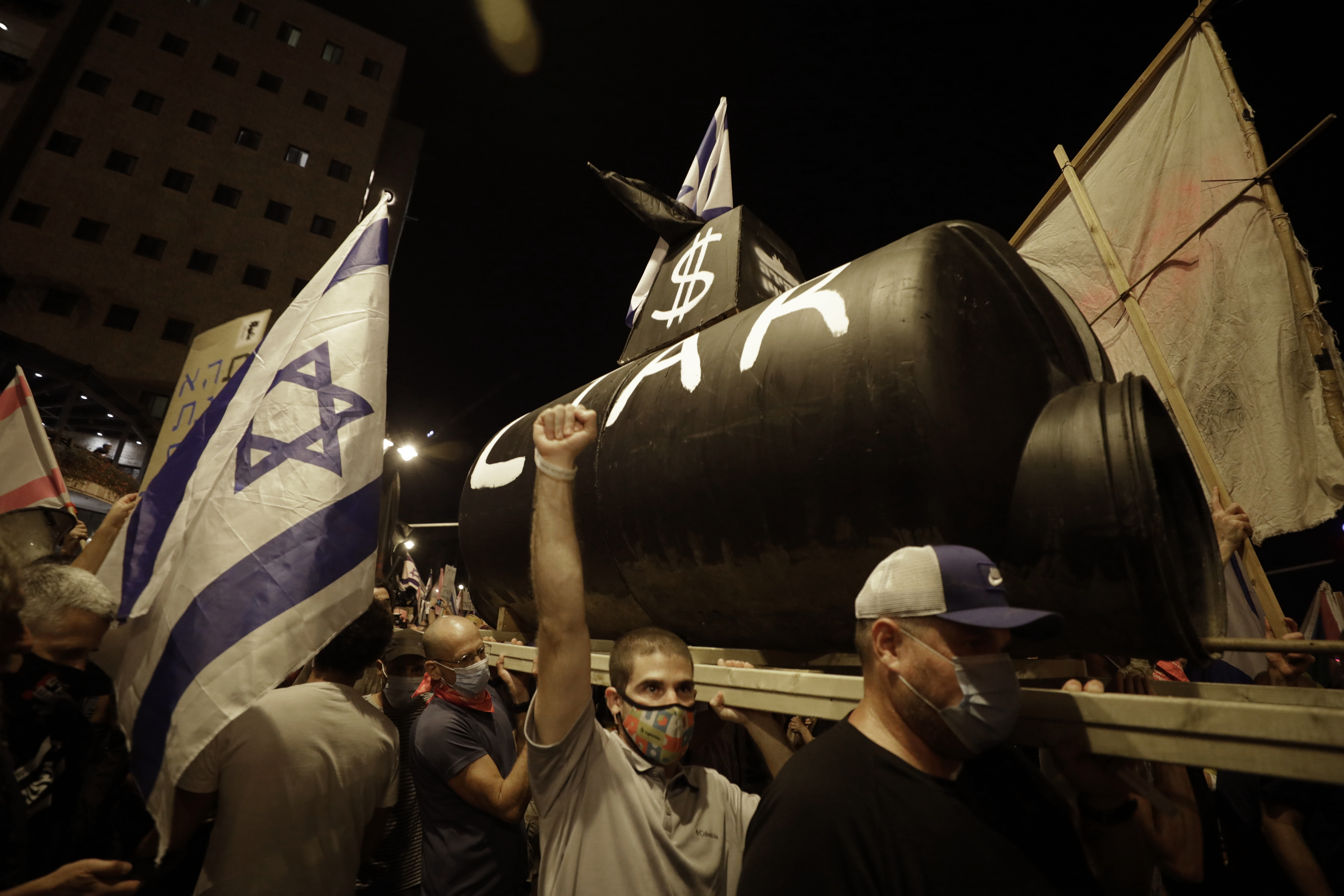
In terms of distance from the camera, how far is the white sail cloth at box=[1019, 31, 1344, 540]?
13.4 feet

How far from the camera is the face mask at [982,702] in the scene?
62.5 inches

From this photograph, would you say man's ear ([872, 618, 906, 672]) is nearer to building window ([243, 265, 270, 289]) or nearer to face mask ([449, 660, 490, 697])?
face mask ([449, 660, 490, 697])

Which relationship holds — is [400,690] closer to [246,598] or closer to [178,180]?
[246,598]

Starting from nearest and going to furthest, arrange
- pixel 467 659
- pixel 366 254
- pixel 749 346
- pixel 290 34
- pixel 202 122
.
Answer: pixel 749 346 < pixel 366 254 < pixel 467 659 < pixel 202 122 < pixel 290 34

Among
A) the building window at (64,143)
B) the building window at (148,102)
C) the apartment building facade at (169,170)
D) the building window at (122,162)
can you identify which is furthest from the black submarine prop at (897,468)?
the building window at (148,102)

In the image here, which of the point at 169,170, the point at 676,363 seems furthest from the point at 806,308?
the point at 169,170

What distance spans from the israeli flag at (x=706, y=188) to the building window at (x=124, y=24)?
120 feet

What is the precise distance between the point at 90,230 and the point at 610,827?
1358 inches

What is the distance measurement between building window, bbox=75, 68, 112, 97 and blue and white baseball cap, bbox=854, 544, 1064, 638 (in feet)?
126

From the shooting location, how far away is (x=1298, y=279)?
13.0 ft

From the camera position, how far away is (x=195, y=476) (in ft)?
8.68

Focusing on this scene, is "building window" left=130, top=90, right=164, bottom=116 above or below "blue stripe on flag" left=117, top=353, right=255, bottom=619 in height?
above

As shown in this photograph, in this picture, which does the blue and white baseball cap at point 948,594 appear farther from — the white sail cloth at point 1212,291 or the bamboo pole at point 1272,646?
the white sail cloth at point 1212,291

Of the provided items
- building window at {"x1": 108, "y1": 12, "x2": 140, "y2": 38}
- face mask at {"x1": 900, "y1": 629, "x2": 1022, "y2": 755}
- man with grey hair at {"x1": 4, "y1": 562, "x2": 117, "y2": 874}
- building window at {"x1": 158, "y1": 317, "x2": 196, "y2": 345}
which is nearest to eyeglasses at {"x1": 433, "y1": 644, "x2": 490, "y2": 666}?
man with grey hair at {"x1": 4, "y1": 562, "x2": 117, "y2": 874}
